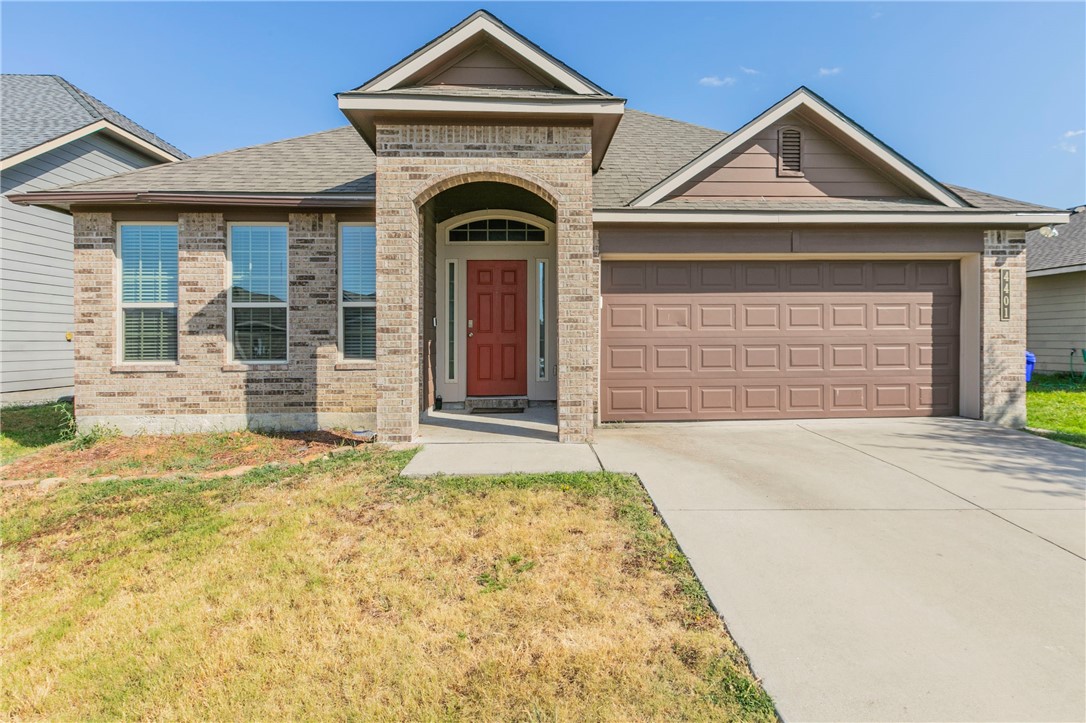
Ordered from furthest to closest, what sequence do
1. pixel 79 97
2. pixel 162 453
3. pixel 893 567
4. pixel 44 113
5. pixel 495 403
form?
pixel 79 97
pixel 44 113
pixel 495 403
pixel 162 453
pixel 893 567

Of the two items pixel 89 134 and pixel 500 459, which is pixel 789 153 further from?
pixel 89 134

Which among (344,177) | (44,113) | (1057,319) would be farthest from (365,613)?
(1057,319)

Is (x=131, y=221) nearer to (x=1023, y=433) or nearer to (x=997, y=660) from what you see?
(x=997, y=660)

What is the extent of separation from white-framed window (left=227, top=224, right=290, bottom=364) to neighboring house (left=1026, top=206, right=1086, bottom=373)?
1718 cm

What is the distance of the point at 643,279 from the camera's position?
759cm

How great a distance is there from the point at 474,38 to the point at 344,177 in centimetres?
300

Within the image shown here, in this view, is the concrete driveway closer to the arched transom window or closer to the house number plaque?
the house number plaque

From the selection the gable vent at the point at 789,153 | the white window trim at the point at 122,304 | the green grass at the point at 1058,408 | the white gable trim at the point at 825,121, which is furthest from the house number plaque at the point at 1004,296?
the white window trim at the point at 122,304

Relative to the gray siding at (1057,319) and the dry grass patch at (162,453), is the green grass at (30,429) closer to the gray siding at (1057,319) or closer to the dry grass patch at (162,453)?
the dry grass patch at (162,453)

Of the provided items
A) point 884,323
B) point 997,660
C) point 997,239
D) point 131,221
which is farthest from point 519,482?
point 997,239

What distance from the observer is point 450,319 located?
28.9 feet

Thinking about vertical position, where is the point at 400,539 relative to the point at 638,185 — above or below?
below

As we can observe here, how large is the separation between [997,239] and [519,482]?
8.10 meters

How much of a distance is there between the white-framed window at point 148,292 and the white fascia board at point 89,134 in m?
4.72
